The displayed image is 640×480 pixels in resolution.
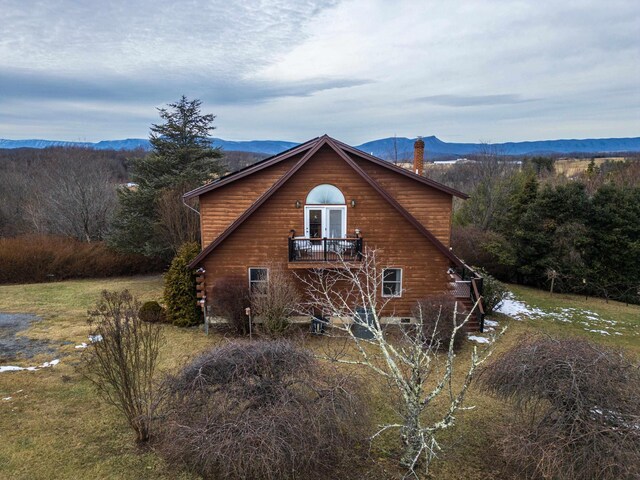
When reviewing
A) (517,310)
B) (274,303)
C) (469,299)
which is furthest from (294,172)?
(517,310)

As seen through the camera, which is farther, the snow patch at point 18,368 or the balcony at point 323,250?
the balcony at point 323,250

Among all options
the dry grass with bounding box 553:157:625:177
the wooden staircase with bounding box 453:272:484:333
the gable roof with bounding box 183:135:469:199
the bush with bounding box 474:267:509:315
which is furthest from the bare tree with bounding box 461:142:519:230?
the dry grass with bounding box 553:157:625:177

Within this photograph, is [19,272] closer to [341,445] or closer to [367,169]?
[367,169]

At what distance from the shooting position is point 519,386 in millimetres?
6473

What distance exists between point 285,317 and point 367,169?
19.9 feet

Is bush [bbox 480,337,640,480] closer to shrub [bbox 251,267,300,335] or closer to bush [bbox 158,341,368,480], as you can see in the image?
bush [bbox 158,341,368,480]

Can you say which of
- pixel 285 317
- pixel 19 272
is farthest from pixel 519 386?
pixel 19 272

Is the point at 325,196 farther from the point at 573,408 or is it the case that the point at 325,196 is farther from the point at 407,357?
the point at 573,408

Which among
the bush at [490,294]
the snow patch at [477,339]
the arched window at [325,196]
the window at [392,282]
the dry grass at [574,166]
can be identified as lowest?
the snow patch at [477,339]

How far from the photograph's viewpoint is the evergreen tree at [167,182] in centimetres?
2021

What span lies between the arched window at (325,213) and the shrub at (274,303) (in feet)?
7.39

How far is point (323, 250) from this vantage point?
1387 cm

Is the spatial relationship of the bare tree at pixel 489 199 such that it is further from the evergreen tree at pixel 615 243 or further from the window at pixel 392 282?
the window at pixel 392 282

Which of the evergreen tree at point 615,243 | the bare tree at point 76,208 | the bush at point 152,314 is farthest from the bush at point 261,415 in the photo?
the bare tree at point 76,208
